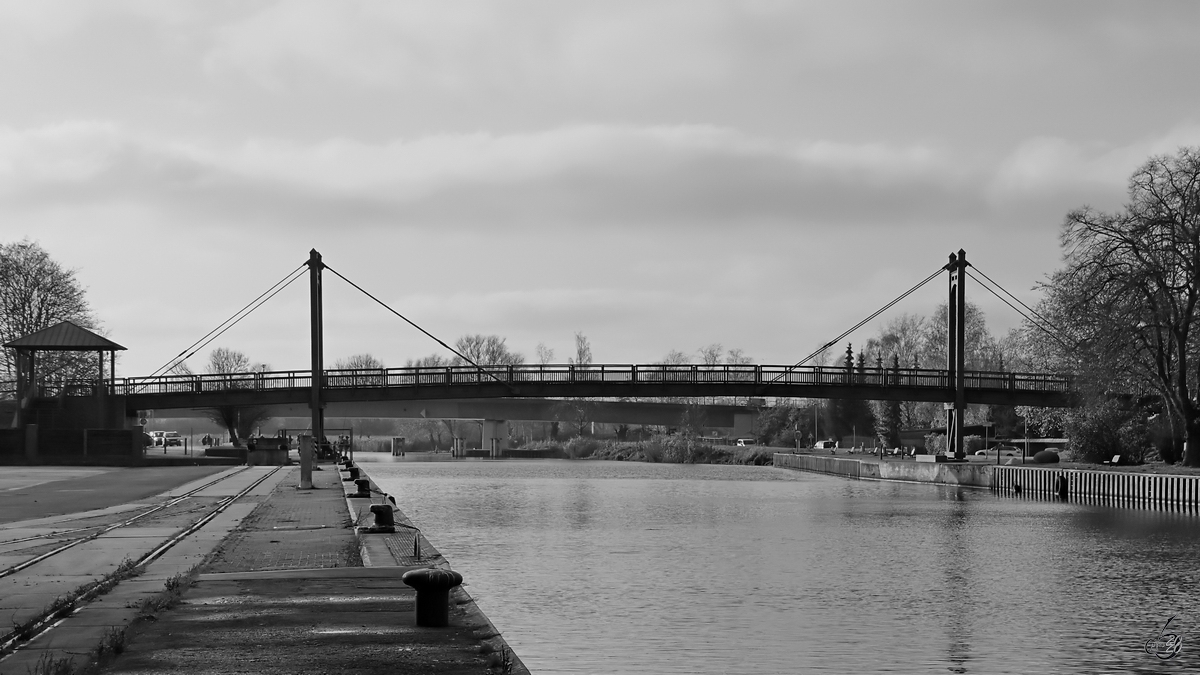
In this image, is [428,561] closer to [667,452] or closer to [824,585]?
[824,585]

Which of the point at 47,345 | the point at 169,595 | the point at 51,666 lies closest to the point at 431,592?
the point at 169,595

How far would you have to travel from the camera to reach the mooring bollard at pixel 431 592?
15828 mm

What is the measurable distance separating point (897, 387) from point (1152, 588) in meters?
56.9

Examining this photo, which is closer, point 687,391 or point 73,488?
point 73,488

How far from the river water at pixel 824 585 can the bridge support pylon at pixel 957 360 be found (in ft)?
88.4

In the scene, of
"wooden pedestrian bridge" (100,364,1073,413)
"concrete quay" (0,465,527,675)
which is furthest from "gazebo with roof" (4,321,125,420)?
"concrete quay" (0,465,527,675)

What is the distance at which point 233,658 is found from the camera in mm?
14070

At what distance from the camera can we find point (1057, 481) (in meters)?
67.1

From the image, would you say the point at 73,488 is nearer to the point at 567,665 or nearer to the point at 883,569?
the point at 883,569

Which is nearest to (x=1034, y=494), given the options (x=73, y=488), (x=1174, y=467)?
(x=1174, y=467)

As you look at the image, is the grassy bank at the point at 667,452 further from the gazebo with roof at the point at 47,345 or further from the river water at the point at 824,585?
the river water at the point at 824,585

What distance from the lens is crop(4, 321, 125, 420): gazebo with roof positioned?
79562mm

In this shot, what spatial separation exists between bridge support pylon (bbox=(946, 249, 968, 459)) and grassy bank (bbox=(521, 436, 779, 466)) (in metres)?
41.1

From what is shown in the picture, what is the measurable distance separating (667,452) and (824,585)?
114 meters
